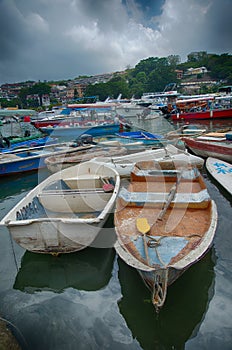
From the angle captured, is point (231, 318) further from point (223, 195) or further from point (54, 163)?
point (54, 163)

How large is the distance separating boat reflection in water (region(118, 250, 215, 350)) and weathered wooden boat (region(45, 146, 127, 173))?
20.7ft

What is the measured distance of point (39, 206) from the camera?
5688 millimetres

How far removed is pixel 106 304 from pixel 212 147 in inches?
339

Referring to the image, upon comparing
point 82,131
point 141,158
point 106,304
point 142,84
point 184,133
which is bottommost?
point 106,304

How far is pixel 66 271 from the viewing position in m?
4.62

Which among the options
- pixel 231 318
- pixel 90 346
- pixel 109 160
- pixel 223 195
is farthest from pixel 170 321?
pixel 109 160

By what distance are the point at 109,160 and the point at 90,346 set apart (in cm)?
671

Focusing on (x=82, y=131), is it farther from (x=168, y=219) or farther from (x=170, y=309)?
(x=170, y=309)

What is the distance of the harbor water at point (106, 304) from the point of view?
3252 millimetres

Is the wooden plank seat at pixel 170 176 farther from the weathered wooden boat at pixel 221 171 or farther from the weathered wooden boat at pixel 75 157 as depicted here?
the weathered wooden boat at pixel 75 157

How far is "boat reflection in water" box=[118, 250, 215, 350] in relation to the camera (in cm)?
327

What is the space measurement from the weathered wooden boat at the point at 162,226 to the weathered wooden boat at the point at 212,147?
4.31 meters

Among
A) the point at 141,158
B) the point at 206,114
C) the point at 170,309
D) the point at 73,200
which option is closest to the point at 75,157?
the point at 141,158

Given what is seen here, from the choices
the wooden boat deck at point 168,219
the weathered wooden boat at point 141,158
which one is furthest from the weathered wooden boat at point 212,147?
the wooden boat deck at point 168,219
